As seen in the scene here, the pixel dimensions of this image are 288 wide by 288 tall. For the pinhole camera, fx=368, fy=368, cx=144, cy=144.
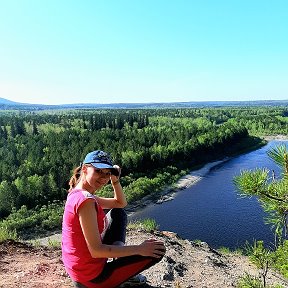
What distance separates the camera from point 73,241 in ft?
12.8

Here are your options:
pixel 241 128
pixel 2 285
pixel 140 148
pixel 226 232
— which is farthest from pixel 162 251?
pixel 241 128

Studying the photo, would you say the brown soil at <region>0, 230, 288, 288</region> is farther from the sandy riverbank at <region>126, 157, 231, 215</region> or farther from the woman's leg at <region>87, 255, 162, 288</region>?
the sandy riverbank at <region>126, 157, 231, 215</region>

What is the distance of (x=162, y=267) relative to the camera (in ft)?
25.4

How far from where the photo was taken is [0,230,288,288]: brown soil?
6.34 meters

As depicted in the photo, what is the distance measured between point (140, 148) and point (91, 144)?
300 inches

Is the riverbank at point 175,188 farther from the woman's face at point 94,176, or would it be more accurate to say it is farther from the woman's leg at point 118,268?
the woman's face at point 94,176

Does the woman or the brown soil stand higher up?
the woman

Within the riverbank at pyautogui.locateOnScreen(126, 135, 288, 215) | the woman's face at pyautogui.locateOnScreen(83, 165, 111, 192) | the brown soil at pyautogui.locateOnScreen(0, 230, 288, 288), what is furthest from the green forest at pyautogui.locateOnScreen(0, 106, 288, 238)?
the woman's face at pyautogui.locateOnScreen(83, 165, 111, 192)

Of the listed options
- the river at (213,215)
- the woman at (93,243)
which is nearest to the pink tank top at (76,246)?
the woman at (93,243)

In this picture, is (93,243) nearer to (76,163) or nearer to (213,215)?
(213,215)

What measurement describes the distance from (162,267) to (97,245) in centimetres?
446

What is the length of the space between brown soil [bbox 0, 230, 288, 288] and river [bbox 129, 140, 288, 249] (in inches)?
668

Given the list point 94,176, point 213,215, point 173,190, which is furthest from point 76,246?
point 173,190

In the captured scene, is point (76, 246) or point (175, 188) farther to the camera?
point (175, 188)
